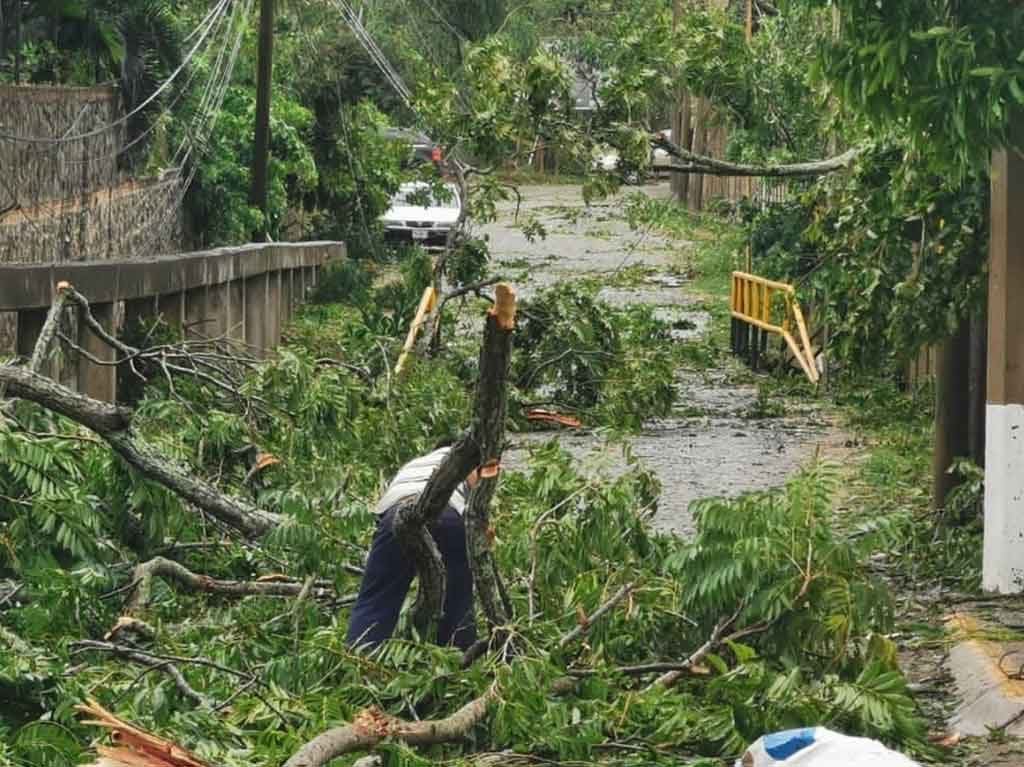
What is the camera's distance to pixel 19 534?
8969 millimetres

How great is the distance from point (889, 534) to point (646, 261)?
Answer: 92.3ft

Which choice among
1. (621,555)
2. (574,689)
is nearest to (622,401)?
(621,555)

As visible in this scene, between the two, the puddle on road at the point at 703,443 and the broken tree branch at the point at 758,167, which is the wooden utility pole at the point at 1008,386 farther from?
the broken tree branch at the point at 758,167

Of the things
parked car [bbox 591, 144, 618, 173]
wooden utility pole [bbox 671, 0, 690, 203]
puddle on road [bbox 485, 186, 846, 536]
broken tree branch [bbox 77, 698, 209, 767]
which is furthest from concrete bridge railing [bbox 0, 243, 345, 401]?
wooden utility pole [bbox 671, 0, 690, 203]

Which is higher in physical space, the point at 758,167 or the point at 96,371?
the point at 758,167

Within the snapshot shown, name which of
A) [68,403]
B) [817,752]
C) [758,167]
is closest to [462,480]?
[817,752]

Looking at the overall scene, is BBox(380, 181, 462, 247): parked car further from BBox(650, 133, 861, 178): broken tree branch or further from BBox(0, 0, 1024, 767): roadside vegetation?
BBox(650, 133, 861, 178): broken tree branch

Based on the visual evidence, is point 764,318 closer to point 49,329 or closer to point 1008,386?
point 1008,386

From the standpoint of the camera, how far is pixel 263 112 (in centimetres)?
2659

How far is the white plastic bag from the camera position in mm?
5074

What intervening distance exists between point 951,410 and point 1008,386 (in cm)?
222

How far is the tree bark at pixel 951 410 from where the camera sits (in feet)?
40.1

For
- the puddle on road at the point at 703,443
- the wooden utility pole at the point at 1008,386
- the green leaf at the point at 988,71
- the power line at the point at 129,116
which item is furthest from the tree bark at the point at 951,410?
the power line at the point at 129,116

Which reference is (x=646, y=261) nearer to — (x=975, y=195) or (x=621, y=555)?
(x=975, y=195)
